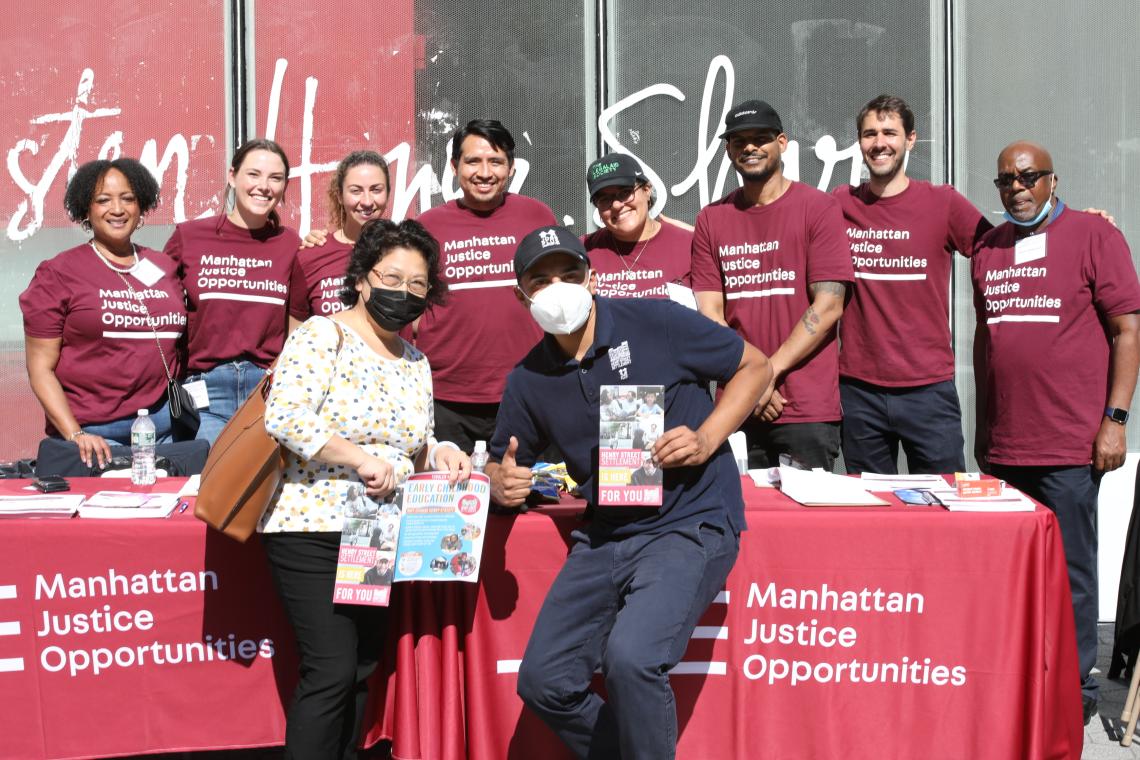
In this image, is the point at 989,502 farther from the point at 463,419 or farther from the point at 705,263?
the point at 463,419

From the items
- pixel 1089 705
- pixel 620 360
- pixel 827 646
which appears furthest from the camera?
pixel 1089 705

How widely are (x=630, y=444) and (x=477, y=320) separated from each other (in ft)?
6.08

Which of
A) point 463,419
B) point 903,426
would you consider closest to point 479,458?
point 463,419

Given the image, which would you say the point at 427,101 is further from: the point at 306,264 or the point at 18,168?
the point at 18,168

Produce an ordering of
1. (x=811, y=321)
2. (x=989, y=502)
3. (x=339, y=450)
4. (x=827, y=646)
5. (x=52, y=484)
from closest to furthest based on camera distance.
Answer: (x=339, y=450), (x=827, y=646), (x=989, y=502), (x=52, y=484), (x=811, y=321)

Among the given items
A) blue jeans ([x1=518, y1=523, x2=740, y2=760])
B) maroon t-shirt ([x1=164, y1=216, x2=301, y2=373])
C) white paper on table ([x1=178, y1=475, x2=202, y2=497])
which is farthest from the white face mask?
maroon t-shirt ([x1=164, y1=216, x2=301, y2=373])

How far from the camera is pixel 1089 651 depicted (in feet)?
14.9

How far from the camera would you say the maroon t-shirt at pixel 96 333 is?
4785mm

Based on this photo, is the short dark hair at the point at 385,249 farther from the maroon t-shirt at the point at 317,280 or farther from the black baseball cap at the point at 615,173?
the maroon t-shirt at the point at 317,280

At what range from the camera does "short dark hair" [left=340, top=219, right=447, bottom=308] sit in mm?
3600

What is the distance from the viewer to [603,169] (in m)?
4.90

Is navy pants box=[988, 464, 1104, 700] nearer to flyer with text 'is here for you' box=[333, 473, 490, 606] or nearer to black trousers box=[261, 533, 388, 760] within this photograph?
flyer with text 'is here for you' box=[333, 473, 490, 606]

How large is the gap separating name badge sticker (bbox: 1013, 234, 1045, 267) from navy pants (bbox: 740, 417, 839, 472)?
0.99m

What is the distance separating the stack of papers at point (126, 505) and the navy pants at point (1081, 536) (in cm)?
334
